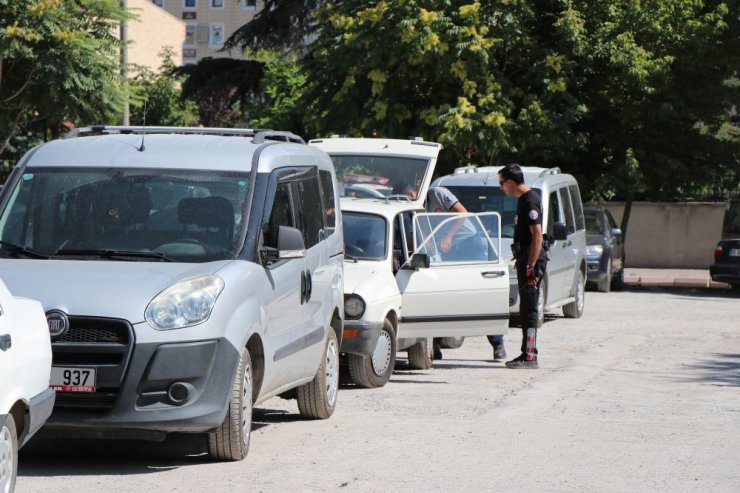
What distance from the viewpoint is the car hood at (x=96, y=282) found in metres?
7.80

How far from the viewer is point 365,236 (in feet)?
42.8

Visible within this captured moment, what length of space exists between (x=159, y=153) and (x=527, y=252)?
5548mm

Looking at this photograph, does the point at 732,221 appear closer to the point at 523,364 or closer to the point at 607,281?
the point at 607,281

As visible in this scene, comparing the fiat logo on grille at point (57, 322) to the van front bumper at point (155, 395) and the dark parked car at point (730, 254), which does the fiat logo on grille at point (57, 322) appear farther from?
the dark parked car at point (730, 254)

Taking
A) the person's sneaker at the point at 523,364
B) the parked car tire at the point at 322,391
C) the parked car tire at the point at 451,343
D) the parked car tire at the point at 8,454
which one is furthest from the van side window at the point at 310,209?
the parked car tire at the point at 451,343

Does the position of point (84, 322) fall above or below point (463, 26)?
below

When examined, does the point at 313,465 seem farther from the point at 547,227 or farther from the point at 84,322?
the point at 547,227

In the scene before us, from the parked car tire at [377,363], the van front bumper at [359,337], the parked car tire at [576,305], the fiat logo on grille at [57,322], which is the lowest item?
the parked car tire at [576,305]

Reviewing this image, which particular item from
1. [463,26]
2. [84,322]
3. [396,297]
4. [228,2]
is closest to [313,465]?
[84,322]

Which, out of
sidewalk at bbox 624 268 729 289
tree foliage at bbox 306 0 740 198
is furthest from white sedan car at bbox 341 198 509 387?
sidewalk at bbox 624 268 729 289

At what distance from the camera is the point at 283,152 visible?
9.75 metres

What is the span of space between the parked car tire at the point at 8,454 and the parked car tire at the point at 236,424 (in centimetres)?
181

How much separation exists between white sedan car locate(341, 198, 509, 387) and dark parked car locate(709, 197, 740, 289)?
1496cm

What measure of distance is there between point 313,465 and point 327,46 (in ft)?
75.4
